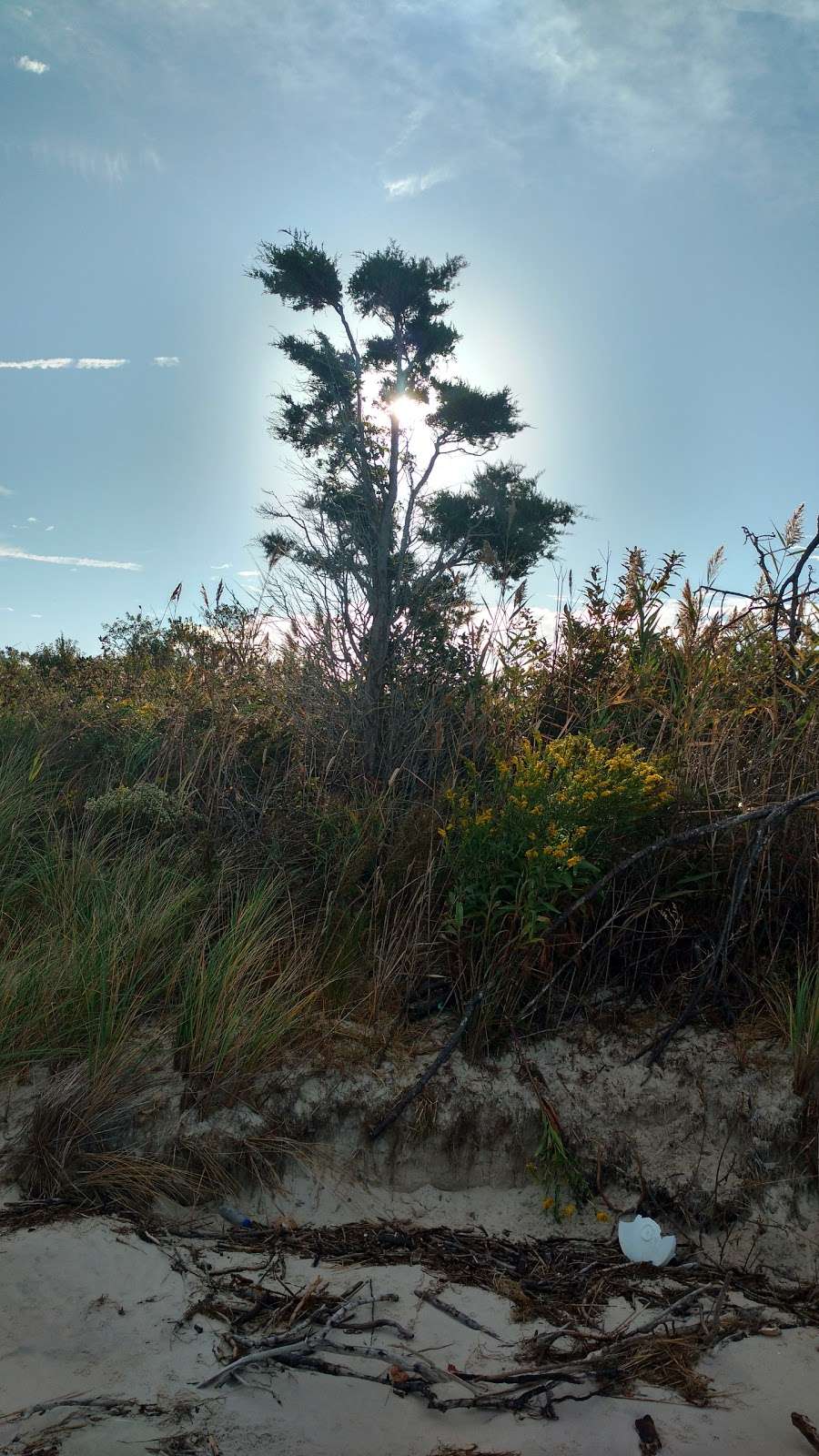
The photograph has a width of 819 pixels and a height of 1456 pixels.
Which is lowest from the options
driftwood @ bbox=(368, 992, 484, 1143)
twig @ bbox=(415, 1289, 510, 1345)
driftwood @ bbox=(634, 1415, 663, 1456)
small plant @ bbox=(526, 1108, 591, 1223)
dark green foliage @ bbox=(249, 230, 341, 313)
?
driftwood @ bbox=(634, 1415, 663, 1456)

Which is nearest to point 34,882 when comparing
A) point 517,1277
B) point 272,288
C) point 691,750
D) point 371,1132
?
point 371,1132

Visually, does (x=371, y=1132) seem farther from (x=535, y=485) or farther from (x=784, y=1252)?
(x=535, y=485)

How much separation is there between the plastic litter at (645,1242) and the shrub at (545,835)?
1063mm

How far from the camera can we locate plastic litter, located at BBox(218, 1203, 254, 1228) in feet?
10.3

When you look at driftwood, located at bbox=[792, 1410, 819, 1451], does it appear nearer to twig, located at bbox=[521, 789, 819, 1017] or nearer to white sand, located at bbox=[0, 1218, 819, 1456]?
white sand, located at bbox=[0, 1218, 819, 1456]

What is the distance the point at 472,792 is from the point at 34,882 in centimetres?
228

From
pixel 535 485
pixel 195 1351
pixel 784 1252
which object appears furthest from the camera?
pixel 535 485

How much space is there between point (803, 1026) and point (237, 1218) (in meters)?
2.21

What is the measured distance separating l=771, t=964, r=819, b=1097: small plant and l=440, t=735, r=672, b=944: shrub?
0.89 meters

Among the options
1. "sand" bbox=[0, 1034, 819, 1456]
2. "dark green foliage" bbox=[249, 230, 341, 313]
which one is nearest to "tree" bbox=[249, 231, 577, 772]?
"dark green foliage" bbox=[249, 230, 341, 313]

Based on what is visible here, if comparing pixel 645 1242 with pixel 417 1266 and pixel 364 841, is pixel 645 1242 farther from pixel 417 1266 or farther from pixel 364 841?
pixel 364 841

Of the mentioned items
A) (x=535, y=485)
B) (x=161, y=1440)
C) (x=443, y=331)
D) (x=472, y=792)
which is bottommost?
(x=161, y=1440)

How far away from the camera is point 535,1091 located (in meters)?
3.57

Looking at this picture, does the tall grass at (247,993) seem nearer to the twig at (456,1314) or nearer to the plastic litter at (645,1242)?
the twig at (456,1314)
